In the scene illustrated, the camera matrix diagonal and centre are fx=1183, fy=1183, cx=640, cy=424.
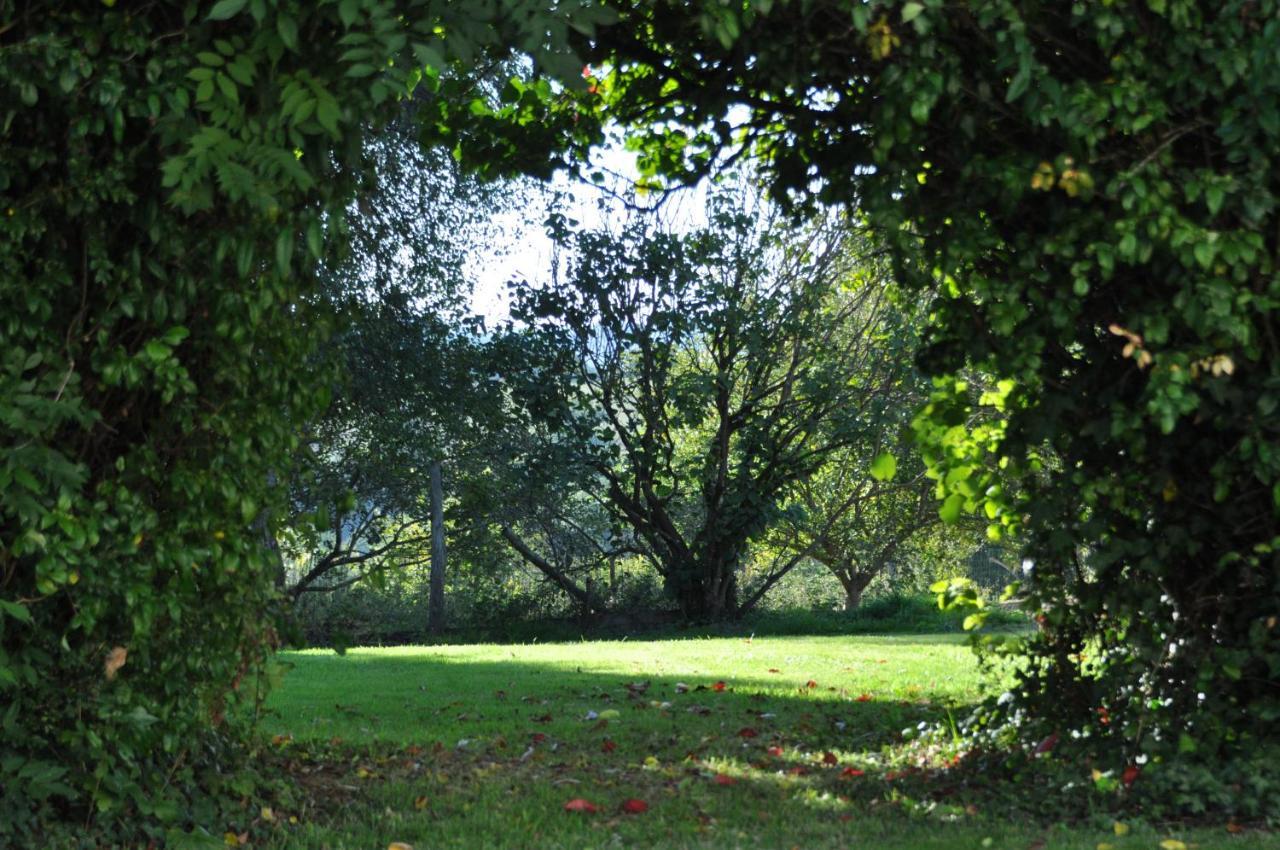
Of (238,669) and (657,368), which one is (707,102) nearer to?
(238,669)

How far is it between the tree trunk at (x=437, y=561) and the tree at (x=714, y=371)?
3.02 metres

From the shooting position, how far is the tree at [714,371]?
1684 cm

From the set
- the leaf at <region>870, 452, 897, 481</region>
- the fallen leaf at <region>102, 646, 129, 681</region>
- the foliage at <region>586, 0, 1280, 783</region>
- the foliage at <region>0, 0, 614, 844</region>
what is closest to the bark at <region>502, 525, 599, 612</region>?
the foliage at <region>586, 0, 1280, 783</region>

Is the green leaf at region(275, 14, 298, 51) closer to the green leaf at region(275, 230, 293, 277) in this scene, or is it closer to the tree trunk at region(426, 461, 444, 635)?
the green leaf at region(275, 230, 293, 277)

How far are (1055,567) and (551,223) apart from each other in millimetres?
12369

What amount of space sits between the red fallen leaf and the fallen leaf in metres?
3.76

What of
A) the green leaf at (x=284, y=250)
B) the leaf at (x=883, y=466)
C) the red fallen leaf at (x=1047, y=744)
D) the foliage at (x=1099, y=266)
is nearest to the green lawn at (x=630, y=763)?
the red fallen leaf at (x=1047, y=744)

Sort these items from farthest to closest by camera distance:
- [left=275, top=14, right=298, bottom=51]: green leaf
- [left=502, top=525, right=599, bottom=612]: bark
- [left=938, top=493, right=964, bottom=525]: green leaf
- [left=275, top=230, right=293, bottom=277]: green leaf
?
[left=502, top=525, right=599, bottom=612]: bark < [left=938, top=493, right=964, bottom=525]: green leaf < [left=275, top=230, right=293, bottom=277]: green leaf < [left=275, top=14, right=298, bottom=51]: green leaf

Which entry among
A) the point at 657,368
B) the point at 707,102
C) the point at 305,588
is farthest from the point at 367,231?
the point at 707,102

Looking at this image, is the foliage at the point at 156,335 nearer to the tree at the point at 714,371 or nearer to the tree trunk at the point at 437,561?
the tree at the point at 714,371

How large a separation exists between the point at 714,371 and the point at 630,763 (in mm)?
12148

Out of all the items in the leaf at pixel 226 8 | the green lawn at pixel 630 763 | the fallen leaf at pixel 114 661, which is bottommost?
the green lawn at pixel 630 763

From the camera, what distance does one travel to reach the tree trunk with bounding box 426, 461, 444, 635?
1961 cm

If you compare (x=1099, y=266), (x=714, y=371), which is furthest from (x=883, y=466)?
(x=714, y=371)
